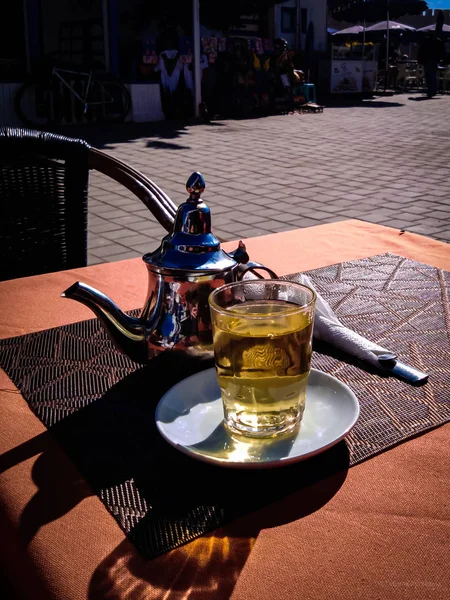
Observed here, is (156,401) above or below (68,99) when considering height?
below

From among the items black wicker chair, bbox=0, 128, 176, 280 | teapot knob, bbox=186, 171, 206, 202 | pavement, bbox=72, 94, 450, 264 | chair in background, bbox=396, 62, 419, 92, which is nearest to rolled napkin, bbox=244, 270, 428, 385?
teapot knob, bbox=186, 171, 206, 202

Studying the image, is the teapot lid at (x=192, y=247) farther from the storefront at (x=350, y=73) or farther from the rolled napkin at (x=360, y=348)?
the storefront at (x=350, y=73)

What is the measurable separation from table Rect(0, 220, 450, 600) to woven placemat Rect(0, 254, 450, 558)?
0.02 metres

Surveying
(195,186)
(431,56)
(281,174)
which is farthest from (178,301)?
(431,56)

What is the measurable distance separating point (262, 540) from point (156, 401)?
Answer: 0.98ft

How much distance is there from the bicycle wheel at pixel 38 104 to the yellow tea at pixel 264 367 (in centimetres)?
1017

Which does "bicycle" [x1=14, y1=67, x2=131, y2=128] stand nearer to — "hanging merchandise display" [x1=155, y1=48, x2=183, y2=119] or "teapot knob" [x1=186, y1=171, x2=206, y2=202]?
"hanging merchandise display" [x1=155, y1=48, x2=183, y2=119]

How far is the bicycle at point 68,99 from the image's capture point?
10.2 metres

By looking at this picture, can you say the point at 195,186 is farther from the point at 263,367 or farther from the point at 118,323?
the point at 263,367

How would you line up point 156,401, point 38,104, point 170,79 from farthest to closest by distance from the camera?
point 170,79 < point 38,104 < point 156,401

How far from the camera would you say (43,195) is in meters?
2.05

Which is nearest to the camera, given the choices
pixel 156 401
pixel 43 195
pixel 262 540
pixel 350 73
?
pixel 262 540

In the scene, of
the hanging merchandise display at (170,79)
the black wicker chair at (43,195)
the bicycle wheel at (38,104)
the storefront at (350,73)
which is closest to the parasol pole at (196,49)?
the hanging merchandise display at (170,79)

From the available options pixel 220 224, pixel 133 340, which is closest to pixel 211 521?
pixel 133 340
